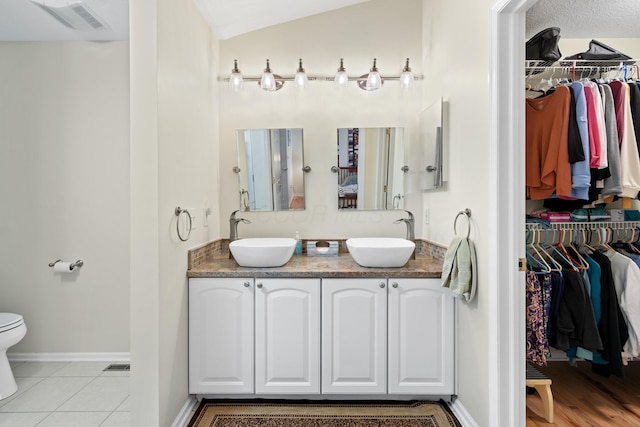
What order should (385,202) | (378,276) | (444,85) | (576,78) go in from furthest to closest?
1. (385,202)
2. (576,78)
3. (444,85)
4. (378,276)

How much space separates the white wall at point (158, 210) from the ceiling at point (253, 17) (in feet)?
1.60

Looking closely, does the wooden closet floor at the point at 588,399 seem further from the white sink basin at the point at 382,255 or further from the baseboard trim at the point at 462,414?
the white sink basin at the point at 382,255

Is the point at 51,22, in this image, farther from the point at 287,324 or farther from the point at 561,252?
the point at 561,252

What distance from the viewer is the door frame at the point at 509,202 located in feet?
4.83

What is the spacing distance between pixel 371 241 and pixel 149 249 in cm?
138

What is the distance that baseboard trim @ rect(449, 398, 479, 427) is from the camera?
1764 millimetres

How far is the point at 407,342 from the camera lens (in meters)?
1.96

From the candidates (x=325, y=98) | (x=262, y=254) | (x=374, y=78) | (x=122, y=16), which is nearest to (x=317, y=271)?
(x=262, y=254)

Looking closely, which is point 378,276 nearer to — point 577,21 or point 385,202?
point 385,202

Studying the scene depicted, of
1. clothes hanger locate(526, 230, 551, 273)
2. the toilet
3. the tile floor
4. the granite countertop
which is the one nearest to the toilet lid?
the toilet

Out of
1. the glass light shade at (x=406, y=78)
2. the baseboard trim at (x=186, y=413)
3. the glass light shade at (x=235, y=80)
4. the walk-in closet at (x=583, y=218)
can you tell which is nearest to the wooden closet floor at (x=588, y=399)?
the walk-in closet at (x=583, y=218)

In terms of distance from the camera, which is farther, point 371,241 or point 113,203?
point 113,203

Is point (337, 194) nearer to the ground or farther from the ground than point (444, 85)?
nearer to the ground

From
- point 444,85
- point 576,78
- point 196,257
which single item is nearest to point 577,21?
point 576,78
